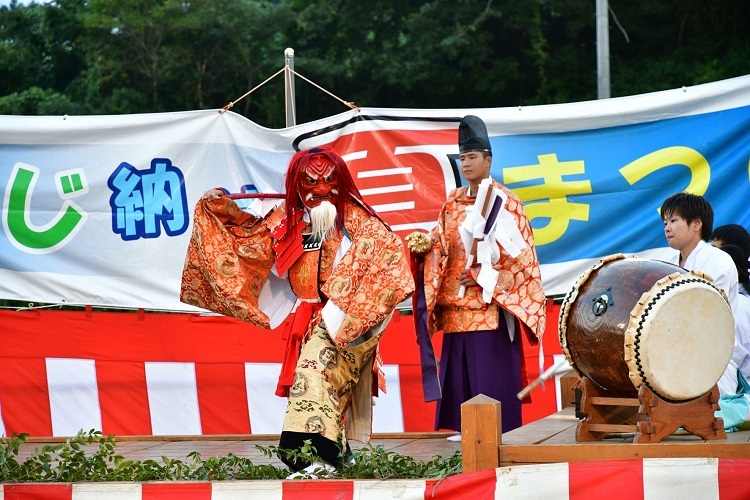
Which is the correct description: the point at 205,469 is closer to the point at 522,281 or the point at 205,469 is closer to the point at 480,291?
the point at 480,291

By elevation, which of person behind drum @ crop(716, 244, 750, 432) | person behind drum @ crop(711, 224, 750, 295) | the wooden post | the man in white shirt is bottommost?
→ the wooden post

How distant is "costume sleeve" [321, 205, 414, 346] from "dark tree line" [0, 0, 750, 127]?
34.8ft

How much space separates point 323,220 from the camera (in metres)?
4.35

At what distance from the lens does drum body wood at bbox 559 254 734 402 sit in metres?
3.07

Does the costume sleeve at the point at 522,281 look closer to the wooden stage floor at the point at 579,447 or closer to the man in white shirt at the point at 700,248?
the wooden stage floor at the point at 579,447

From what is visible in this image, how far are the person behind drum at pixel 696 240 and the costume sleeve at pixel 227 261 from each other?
1.78 metres

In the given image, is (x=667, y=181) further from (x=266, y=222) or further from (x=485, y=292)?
(x=266, y=222)

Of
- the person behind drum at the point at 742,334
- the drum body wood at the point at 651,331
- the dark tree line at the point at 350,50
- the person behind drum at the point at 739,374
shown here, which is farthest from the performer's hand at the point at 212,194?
the dark tree line at the point at 350,50

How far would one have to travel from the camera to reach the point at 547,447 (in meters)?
3.14

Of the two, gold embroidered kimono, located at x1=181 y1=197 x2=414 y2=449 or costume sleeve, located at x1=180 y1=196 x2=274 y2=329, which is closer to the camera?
gold embroidered kimono, located at x1=181 y1=197 x2=414 y2=449

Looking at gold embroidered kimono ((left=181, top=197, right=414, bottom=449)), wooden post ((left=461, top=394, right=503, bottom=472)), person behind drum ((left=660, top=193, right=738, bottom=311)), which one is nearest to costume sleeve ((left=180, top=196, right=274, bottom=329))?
gold embroidered kimono ((left=181, top=197, right=414, bottom=449))

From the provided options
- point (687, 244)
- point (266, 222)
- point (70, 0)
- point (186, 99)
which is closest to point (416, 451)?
point (266, 222)

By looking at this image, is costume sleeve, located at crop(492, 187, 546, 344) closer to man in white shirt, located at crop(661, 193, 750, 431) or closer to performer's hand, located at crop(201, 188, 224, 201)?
man in white shirt, located at crop(661, 193, 750, 431)

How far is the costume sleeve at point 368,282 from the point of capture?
13.4 ft
